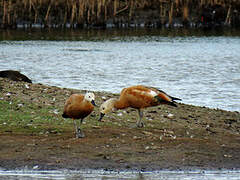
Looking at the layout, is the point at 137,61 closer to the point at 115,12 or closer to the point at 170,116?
the point at 170,116

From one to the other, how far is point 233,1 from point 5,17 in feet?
124

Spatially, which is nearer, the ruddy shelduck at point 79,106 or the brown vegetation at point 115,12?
the ruddy shelduck at point 79,106

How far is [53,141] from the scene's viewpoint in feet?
43.8

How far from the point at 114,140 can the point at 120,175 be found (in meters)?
2.26

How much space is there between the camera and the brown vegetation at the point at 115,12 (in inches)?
3671

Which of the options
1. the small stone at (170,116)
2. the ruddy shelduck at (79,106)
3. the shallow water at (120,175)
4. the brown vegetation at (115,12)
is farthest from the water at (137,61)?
the shallow water at (120,175)

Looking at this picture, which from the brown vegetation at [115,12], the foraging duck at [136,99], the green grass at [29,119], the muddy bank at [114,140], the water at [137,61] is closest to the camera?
the muddy bank at [114,140]

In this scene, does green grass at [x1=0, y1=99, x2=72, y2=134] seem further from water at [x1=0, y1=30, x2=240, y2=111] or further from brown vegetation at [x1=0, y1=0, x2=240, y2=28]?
brown vegetation at [x1=0, y1=0, x2=240, y2=28]

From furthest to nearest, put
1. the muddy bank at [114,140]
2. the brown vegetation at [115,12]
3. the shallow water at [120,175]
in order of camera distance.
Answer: the brown vegetation at [115,12], the muddy bank at [114,140], the shallow water at [120,175]

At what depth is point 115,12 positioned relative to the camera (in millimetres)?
95562

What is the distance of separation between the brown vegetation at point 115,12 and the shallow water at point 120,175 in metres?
79.2

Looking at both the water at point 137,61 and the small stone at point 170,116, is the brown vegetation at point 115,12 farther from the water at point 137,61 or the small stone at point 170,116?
the small stone at point 170,116

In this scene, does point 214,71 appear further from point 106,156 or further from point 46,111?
point 106,156

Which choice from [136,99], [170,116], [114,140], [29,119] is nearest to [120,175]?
[114,140]
